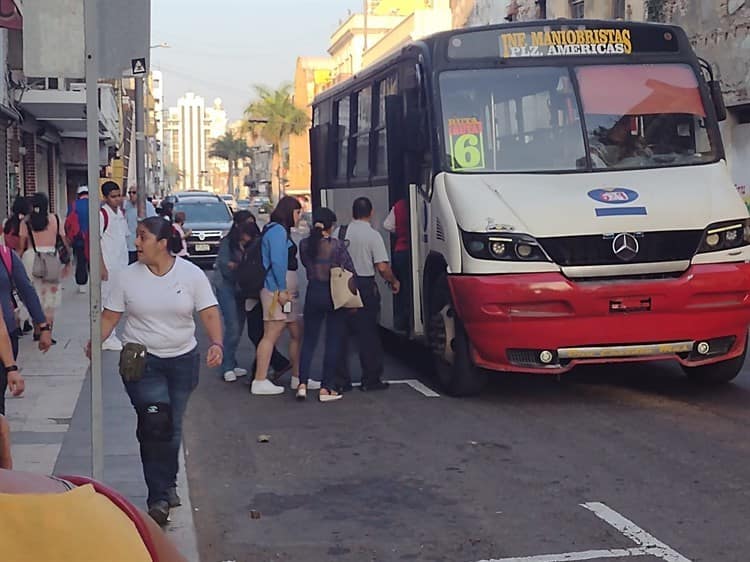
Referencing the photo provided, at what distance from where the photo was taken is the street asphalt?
5.98 m

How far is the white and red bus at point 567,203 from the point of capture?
8984mm

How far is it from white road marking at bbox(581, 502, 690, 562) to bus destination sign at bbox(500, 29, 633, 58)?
4.68 m

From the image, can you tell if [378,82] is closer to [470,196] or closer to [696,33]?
[470,196]

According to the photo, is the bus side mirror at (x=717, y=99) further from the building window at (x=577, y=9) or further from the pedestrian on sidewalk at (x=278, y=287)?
the building window at (x=577, y=9)

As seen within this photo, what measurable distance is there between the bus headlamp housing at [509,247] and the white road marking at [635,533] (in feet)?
9.11

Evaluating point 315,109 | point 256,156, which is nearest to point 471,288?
point 315,109

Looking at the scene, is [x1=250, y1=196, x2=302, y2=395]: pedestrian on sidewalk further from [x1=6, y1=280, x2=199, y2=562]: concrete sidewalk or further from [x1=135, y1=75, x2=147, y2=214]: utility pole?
[x1=135, y1=75, x2=147, y2=214]: utility pole

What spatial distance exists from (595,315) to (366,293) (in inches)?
85.0

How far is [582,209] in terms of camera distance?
903 cm

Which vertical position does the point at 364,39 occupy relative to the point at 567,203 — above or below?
above

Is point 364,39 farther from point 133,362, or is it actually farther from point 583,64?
point 133,362

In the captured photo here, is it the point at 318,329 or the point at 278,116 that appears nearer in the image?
the point at 318,329

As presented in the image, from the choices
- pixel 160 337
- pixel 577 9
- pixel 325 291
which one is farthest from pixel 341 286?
pixel 577 9

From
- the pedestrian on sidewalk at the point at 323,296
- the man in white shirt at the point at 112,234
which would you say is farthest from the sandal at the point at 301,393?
the man in white shirt at the point at 112,234
